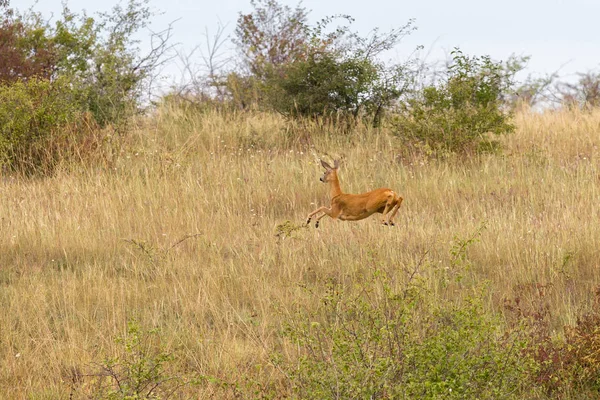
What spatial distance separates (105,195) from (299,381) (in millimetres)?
5452

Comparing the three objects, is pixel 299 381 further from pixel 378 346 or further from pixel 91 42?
pixel 91 42

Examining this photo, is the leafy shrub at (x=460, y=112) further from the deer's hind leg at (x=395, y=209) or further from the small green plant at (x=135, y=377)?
the small green plant at (x=135, y=377)

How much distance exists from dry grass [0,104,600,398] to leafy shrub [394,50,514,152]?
1.29 feet

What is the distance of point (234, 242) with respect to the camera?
7316mm

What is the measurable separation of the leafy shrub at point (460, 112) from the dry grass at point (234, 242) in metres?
0.39

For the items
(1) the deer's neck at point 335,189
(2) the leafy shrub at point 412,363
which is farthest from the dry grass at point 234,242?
(2) the leafy shrub at point 412,363

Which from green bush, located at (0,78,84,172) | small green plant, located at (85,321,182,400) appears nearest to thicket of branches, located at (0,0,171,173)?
green bush, located at (0,78,84,172)

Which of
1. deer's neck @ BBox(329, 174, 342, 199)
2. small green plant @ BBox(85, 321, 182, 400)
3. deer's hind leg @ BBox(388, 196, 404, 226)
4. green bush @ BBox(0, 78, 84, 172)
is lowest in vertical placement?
small green plant @ BBox(85, 321, 182, 400)

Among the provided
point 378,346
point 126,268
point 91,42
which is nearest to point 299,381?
point 378,346

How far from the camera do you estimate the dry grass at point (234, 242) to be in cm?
516

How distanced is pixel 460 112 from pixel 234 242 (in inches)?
207

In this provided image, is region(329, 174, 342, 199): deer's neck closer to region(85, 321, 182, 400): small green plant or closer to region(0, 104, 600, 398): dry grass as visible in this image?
region(0, 104, 600, 398): dry grass

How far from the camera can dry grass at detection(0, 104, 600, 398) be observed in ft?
16.9

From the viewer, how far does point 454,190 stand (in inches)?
356
